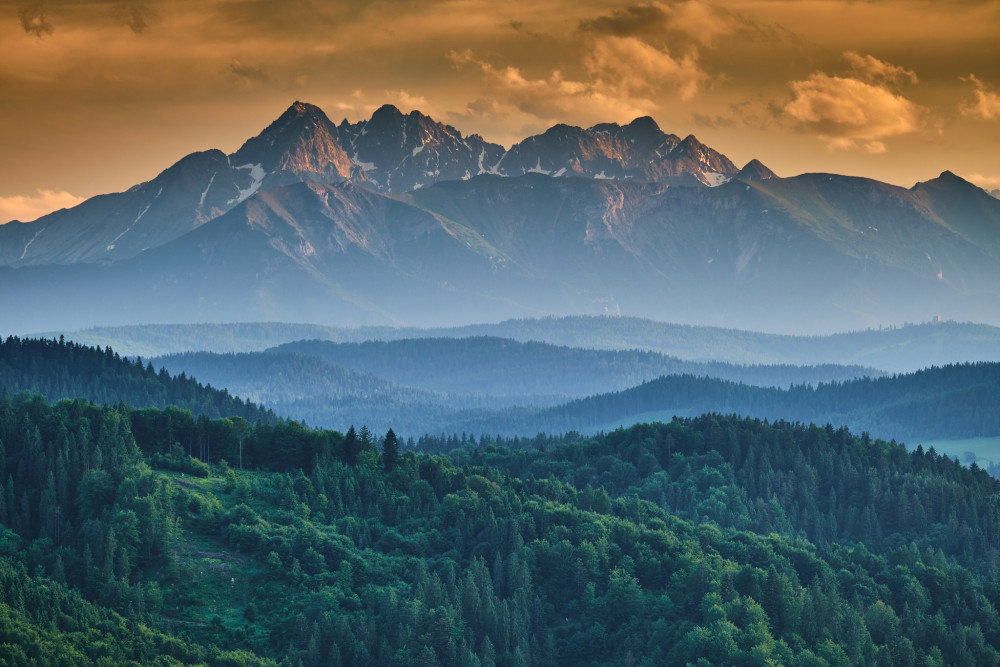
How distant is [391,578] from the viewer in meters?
168

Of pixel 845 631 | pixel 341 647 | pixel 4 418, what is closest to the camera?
pixel 341 647

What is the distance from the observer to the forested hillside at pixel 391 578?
152m

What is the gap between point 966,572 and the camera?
184 metres

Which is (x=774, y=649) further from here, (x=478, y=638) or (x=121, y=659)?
(x=121, y=659)

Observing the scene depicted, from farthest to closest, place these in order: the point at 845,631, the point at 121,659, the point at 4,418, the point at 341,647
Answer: the point at 4,418
the point at 845,631
the point at 341,647
the point at 121,659

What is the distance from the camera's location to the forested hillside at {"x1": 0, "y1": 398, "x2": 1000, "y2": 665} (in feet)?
499

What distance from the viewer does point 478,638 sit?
527ft

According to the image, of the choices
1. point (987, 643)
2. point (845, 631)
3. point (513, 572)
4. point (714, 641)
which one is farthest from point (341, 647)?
point (987, 643)

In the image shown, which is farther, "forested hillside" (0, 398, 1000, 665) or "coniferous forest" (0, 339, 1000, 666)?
"forested hillside" (0, 398, 1000, 665)

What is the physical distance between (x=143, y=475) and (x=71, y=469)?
8.65m

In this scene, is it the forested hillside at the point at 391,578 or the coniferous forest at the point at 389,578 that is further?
the forested hillside at the point at 391,578

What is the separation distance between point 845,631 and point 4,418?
3915 inches

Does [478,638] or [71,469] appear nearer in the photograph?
[478,638]

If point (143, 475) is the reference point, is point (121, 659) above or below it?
below
